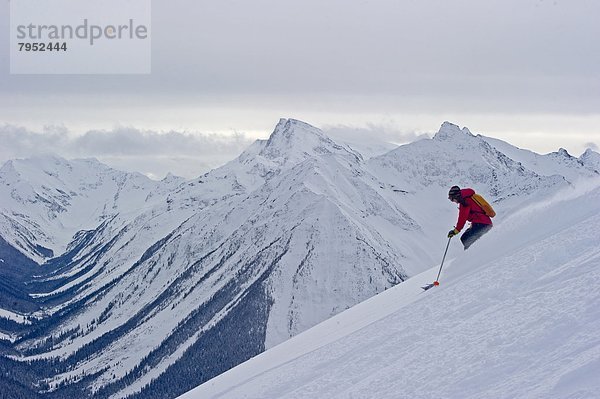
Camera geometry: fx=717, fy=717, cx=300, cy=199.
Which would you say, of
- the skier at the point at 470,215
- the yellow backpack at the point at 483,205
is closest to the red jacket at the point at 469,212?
the skier at the point at 470,215

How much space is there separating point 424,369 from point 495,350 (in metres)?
1.51

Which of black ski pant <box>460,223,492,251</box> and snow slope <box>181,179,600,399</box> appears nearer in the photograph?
snow slope <box>181,179,600,399</box>

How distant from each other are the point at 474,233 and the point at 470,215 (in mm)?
717

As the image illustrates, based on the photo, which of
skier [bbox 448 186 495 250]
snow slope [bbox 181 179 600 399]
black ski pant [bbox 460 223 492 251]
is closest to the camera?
snow slope [bbox 181 179 600 399]

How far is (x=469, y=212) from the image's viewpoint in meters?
26.0

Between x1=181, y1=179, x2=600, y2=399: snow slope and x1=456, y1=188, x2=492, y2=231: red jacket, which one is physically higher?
x1=456, y1=188, x2=492, y2=231: red jacket

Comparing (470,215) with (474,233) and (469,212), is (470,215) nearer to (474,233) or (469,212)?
(469,212)

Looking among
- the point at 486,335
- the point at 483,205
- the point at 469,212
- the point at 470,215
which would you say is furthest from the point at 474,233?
the point at 486,335

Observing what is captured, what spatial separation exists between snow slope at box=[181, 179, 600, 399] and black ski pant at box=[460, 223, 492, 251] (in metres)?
1.70

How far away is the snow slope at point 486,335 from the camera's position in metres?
12.3

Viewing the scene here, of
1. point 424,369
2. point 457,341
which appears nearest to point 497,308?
point 457,341

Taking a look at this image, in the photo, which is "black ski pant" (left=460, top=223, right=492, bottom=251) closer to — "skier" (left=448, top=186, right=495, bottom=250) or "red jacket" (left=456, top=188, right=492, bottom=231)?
"skier" (left=448, top=186, right=495, bottom=250)

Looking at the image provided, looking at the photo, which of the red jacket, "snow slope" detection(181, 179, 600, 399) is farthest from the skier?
"snow slope" detection(181, 179, 600, 399)

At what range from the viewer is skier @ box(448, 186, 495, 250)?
25.7 metres
